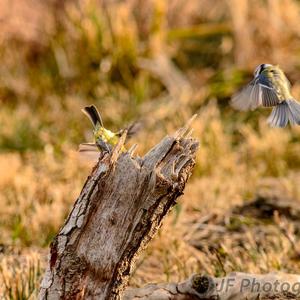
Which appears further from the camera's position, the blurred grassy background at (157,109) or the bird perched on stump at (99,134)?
the blurred grassy background at (157,109)

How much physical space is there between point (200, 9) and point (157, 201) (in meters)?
8.03

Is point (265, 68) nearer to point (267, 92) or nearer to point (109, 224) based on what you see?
point (267, 92)

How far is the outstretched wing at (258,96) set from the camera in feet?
10.4

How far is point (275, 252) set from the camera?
447 cm

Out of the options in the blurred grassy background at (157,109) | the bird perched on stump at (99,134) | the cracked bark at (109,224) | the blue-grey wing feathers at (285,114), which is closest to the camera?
the cracked bark at (109,224)

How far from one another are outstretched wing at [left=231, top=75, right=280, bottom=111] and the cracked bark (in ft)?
1.88

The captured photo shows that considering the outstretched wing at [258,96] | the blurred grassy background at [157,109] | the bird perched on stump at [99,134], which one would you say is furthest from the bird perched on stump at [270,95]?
the blurred grassy background at [157,109]

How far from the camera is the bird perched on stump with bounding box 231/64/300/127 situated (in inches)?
124

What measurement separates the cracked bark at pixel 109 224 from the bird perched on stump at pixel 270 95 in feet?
1.91

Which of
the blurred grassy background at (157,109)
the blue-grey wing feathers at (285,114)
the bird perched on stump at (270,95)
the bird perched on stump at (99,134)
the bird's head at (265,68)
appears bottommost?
the bird perched on stump at (99,134)

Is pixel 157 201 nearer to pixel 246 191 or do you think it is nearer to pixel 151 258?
pixel 151 258

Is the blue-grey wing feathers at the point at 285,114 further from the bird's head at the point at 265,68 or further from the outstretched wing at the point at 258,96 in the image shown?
the bird's head at the point at 265,68

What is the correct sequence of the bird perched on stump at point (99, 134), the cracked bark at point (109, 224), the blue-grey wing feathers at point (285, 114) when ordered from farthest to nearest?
1. the blue-grey wing feathers at point (285, 114)
2. the bird perched on stump at point (99, 134)
3. the cracked bark at point (109, 224)

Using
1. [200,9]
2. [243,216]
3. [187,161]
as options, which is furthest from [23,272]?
[200,9]
